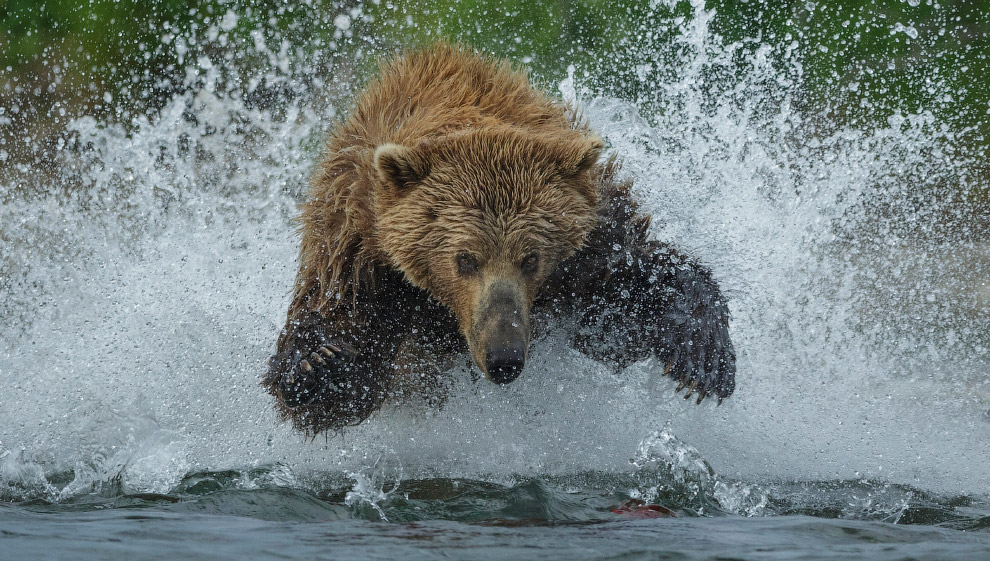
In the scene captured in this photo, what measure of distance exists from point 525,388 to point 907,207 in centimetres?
494

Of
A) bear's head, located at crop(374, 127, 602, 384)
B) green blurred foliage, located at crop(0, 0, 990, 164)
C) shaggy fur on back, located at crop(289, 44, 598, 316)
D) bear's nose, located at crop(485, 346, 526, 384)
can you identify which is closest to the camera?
bear's nose, located at crop(485, 346, 526, 384)

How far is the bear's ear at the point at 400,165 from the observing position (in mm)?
→ 4230

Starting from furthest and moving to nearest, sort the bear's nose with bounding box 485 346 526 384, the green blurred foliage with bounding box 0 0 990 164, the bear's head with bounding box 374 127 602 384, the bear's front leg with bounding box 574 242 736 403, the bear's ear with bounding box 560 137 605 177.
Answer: the green blurred foliage with bounding box 0 0 990 164 < the bear's front leg with bounding box 574 242 736 403 < the bear's ear with bounding box 560 137 605 177 < the bear's head with bounding box 374 127 602 384 < the bear's nose with bounding box 485 346 526 384

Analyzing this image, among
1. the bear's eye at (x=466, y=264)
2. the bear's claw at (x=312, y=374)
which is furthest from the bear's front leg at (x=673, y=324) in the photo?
the bear's claw at (x=312, y=374)

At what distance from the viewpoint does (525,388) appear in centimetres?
536

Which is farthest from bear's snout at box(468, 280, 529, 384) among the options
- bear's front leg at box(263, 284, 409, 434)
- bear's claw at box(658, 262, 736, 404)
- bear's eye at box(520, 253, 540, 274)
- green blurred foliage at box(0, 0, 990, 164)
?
green blurred foliage at box(0, 0, 990, 164)

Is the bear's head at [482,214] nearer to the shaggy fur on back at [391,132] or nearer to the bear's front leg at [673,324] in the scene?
the shaggy fur on back at [391,132]

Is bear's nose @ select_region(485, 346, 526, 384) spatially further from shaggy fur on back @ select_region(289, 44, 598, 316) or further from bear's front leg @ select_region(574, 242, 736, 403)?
bear's front leg @ select_region(574, 242, 736, 403)

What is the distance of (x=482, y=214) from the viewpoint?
4207 mm

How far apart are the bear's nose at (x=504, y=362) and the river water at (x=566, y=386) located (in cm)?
47

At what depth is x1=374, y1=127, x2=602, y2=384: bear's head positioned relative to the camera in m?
4.18

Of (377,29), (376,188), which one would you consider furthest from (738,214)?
(377,29)

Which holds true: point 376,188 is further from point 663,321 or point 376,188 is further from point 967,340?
point 967,340

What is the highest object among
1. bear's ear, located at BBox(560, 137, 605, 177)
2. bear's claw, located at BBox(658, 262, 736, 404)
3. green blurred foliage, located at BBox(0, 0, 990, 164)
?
green blurred foliage, located at BBox(0, 0, 990, 164)
